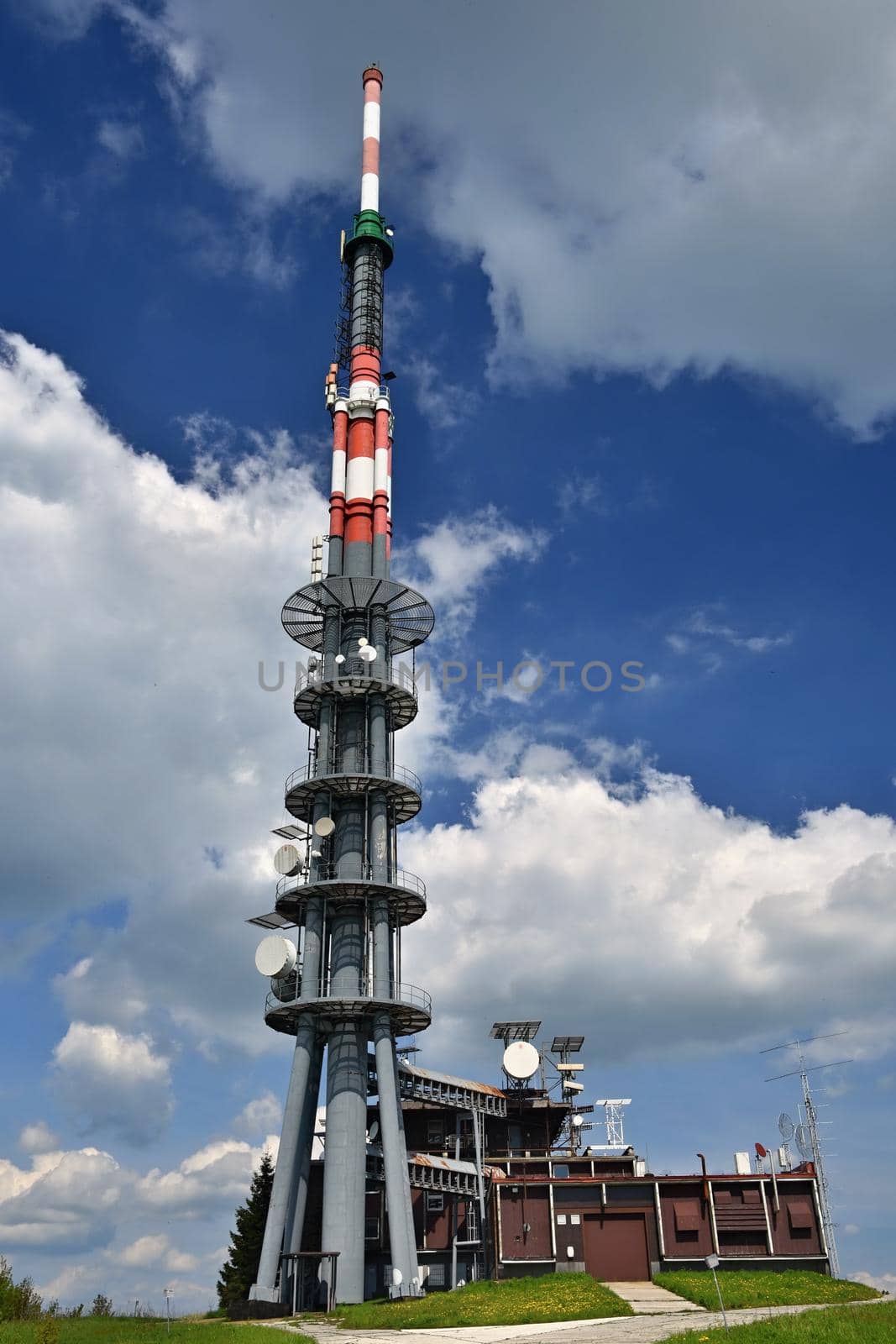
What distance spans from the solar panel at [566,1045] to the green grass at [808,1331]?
1555 inches

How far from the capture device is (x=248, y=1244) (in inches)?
2425

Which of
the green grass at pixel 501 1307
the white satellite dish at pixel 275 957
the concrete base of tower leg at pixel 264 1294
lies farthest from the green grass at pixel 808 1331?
the white satellite dish at pixel 275 957

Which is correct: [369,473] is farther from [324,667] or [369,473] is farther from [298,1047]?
[298,1047]

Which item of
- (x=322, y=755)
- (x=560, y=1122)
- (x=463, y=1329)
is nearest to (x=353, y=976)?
(x=322, y=755)

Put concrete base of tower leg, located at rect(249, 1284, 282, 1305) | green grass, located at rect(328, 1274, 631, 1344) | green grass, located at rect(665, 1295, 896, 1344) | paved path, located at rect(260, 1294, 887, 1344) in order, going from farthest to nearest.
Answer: concrete base of tower leg, located at rect(249, 1284, 282, 1305) < green grass, located at rect(328, 1274, 631, 1344) < paved path, located at rect(260, 1294, 887, 1344) < green grass, located at rect(665, 1295, 896, 1344)

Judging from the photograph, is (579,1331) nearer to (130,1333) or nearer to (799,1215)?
(130,1333)

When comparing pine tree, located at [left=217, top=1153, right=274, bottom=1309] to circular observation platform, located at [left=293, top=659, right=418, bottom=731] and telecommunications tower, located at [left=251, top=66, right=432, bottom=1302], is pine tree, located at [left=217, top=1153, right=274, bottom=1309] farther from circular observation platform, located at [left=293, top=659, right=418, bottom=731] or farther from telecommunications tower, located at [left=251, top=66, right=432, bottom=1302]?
circular observation platform, located at [left=293, top=659, right=418, bottom=731]

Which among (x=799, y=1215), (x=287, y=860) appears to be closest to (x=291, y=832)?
(x=287, y=860)

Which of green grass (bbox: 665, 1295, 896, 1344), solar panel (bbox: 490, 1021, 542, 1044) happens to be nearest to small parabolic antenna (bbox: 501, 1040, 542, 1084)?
solar panel (bbox: 490, 1021, 542, 1044)

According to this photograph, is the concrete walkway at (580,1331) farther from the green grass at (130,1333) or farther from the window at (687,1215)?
the window at (687,1215)

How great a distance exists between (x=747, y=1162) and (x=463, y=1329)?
945 inches

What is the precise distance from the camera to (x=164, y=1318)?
49688 mm

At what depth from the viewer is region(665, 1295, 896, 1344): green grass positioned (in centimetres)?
2822

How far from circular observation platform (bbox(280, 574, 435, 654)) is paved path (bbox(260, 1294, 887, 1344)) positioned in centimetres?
3453
